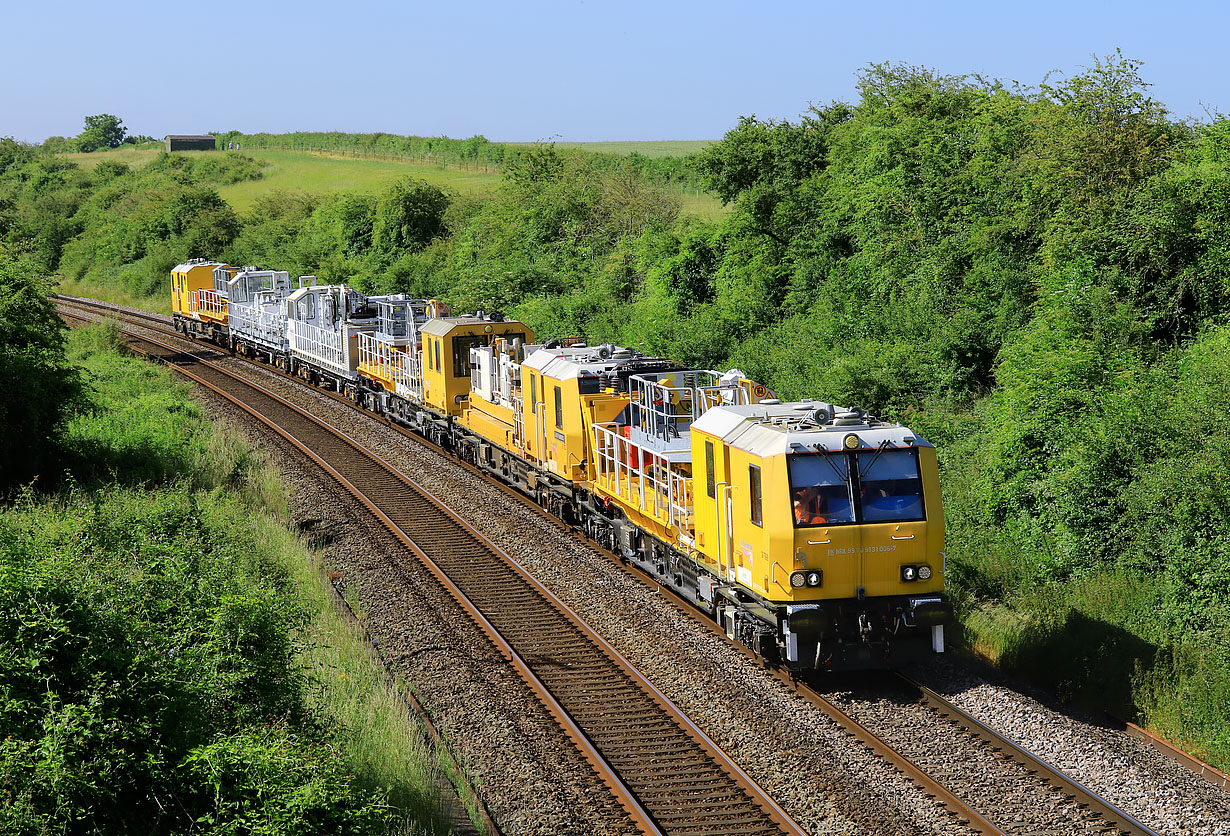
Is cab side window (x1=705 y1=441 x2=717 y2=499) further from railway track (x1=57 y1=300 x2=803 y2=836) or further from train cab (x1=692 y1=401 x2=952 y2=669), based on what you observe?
railway track (x1=57 y1=300 x2=803 y2=836)

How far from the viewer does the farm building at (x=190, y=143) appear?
427ft

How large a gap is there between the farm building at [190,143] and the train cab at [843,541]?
437 ft

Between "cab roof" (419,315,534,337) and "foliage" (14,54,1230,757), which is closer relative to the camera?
"foliage" (14,54,1230,757)

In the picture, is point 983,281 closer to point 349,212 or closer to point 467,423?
point 467,423

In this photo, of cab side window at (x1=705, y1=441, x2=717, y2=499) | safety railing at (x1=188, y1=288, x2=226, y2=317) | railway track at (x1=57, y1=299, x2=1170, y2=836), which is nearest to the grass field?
safety railing at (x1=188, y1=288, x2=226, y2=317)

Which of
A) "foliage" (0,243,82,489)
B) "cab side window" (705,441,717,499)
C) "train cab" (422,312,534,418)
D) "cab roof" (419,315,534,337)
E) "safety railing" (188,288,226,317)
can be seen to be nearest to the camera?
"cab side window" (705,441,717,499)

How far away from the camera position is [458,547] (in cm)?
1928

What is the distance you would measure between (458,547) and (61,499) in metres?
6.73

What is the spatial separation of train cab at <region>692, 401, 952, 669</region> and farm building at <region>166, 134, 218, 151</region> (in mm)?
133167

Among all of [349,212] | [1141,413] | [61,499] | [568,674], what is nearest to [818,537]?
[568,674]

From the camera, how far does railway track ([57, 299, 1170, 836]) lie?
32.2 feet

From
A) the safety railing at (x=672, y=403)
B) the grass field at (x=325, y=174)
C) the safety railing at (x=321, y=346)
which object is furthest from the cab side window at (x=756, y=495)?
the grass field at (x=325, y=174)

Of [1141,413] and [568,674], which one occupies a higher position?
[1141,413]

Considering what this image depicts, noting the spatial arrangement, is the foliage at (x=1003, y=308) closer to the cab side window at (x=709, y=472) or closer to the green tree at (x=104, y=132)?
the cab side window at (x=709, y=472)
